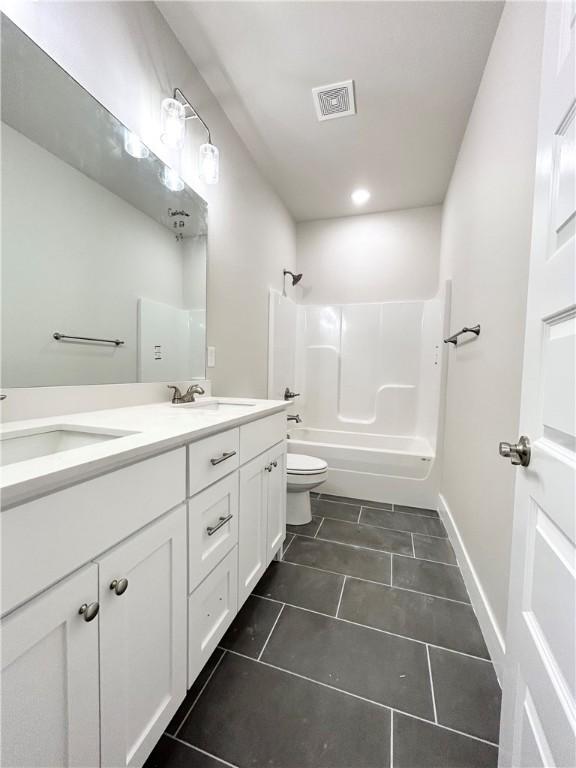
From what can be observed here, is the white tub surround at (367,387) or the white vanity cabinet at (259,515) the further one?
the white tub surround at (367,387)

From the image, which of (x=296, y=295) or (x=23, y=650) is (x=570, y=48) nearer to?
(x=23, y=650)

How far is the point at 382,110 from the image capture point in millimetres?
1812

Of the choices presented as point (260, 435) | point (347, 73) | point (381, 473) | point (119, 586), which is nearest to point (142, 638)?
point (119, 586)

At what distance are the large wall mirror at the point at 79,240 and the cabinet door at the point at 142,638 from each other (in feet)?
2.08

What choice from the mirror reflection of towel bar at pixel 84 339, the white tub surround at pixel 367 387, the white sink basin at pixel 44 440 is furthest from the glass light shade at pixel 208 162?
the white sink basin at pixel 44 440

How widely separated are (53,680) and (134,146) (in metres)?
1.65

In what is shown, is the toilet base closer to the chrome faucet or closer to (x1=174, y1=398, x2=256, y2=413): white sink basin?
(x1=174, y1=398, x2=256, y2=413): white sink basin

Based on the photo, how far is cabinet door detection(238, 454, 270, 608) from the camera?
117 centimetres

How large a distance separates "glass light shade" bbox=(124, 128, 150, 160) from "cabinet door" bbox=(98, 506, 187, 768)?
1384 millimetres

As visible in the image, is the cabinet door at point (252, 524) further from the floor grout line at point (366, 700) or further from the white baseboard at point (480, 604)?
the white baseboard at point (480, 604)

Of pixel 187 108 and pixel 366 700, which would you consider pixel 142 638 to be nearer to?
pixel 366 700

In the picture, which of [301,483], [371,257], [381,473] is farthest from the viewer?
[371,257]

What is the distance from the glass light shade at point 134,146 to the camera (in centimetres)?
120

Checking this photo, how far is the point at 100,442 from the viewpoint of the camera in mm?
779
